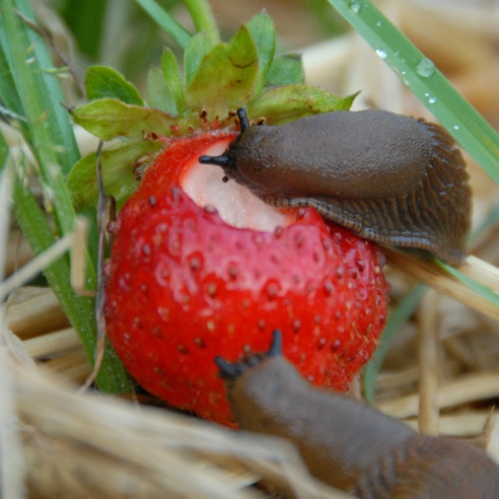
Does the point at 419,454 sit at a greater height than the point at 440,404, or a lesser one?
greater

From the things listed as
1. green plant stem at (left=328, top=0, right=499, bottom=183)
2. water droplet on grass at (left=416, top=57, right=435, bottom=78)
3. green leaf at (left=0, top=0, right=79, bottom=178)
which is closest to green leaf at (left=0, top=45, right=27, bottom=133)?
green leaf at (left=0, top=0, right=79, bottom=178)

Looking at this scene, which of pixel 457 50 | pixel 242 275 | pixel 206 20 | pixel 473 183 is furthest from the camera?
pixel 457 50

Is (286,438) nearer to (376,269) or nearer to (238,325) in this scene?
(238,325)

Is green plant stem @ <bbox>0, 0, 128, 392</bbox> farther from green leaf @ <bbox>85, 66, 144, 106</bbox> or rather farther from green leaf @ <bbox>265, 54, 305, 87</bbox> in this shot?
green leaf @ <bbox>265, 54, 305, 87</bbox>

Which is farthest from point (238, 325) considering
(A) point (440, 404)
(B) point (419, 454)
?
(A) point (440, 404)

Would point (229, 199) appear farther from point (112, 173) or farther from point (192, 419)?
point (192, 419)

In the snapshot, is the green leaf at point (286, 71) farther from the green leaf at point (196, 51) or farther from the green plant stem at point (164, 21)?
the green plant stem at point (164, 21)
